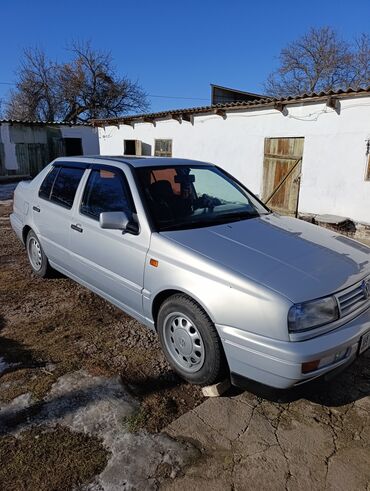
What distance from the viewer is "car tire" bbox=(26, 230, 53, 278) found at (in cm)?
477

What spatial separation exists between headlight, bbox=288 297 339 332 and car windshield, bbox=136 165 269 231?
120 cm

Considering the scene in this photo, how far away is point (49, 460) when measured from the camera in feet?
7.08

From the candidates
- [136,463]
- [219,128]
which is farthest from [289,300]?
[219,128]

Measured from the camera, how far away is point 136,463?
2.17m

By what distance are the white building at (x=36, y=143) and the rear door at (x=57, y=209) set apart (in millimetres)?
17784

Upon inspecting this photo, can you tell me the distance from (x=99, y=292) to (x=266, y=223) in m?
1.76

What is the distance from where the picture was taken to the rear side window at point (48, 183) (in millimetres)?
4520

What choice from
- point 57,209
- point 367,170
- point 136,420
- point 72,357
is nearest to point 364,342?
point 136,420

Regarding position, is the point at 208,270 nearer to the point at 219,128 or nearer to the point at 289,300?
the point at 289,300

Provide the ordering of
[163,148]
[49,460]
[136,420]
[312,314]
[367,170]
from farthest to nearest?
1. [163,148]
2. [367,170]
3. [136,420]
4. [312,314]
5. [49,460]

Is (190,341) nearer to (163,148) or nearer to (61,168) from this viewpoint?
(61,168)

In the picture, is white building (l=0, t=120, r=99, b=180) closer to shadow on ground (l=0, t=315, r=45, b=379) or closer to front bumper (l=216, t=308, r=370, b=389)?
shadow on ground (l=0, t=315, r=45, b=379)

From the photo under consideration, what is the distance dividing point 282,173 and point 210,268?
8.45 metres

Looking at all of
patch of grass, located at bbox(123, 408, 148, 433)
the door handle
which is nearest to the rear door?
the door handle
